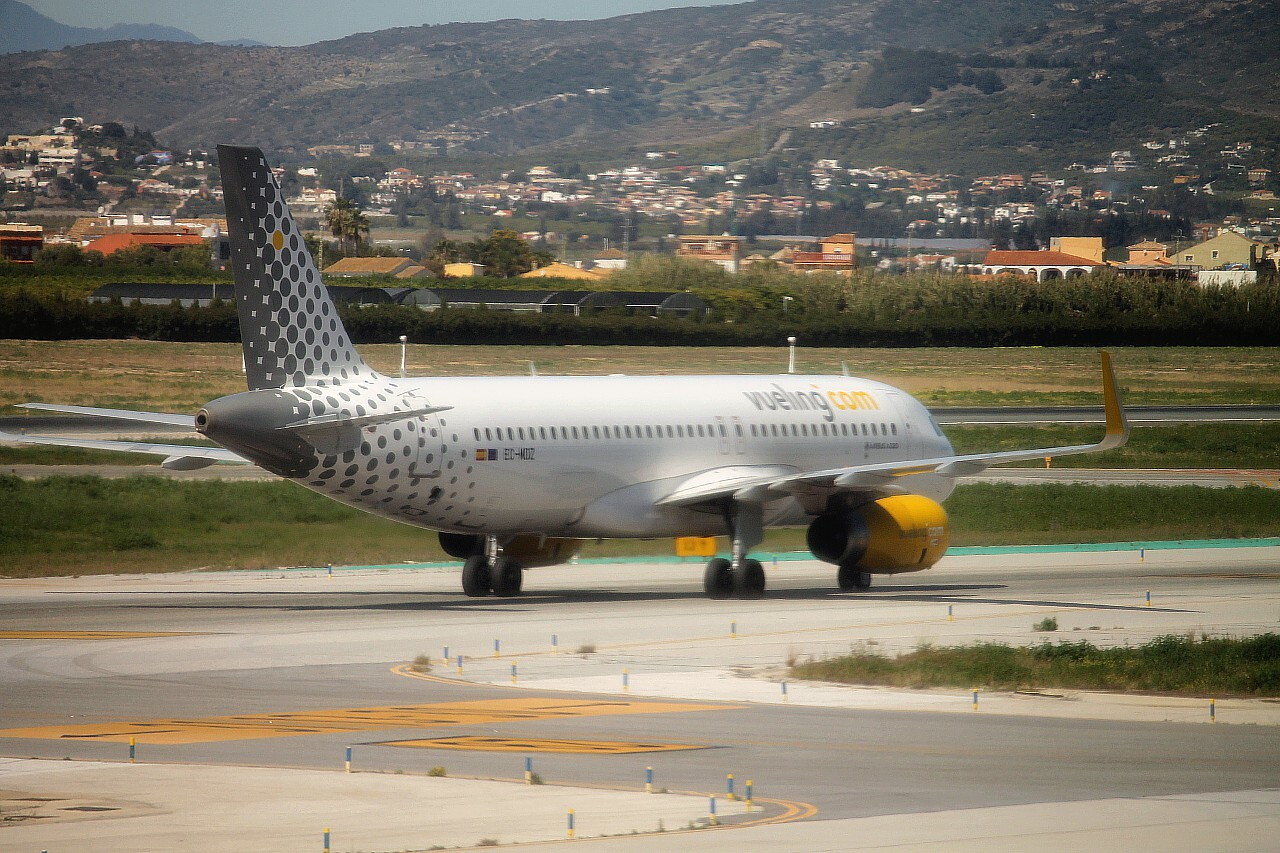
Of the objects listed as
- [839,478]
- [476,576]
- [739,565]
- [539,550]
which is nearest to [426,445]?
[476,576]

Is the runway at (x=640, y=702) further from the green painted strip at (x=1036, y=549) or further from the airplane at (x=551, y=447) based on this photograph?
the green painted strip at (x=1036, y=549)

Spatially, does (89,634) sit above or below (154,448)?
below

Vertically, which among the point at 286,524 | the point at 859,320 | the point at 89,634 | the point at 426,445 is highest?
the point at 859,320

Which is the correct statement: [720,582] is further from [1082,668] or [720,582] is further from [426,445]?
[1082,668]

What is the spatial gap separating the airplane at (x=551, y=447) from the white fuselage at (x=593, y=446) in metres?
0.04

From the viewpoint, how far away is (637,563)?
1779 inches

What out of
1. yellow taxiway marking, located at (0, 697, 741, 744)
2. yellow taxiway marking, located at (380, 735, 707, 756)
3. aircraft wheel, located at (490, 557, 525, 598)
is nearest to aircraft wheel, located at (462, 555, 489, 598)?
aircraft wheel, located at (490, 557, 525, 598)

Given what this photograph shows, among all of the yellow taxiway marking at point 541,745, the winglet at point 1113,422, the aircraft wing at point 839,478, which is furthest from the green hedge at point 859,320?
the yellow taxiway marking at point 541,745

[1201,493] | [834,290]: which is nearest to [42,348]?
[834,290]

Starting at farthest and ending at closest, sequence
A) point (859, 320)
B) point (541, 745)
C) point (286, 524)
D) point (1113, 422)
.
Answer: point (859, 320) < point (286, 524) < point (1113, 422) < point (541, 745)

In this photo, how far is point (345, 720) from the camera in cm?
2144

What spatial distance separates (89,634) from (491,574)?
8.69 m

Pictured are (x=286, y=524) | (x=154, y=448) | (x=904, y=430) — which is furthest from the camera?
(x=286, y=524)

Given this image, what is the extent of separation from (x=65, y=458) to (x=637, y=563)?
26.3 meters
